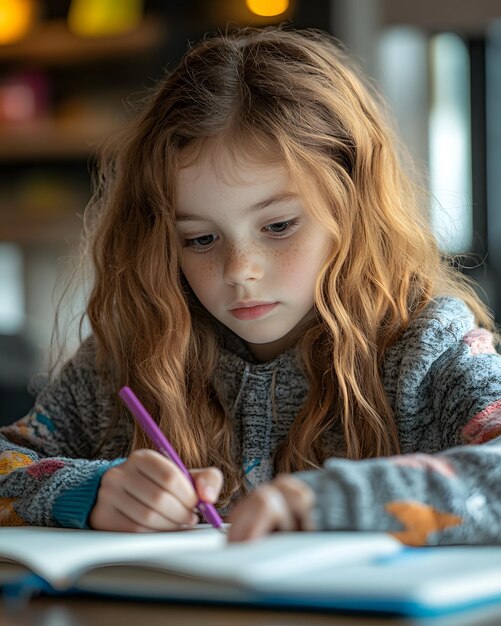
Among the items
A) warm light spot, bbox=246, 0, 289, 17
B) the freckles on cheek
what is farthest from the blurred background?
the freckles on cheek

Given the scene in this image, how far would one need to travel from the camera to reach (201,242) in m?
1.13

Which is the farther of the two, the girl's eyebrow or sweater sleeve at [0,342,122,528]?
the girl's eyebrow

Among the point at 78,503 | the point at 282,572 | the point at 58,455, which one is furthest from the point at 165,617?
the point at 58,455

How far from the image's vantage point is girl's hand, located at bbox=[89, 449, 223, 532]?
2.56 feet

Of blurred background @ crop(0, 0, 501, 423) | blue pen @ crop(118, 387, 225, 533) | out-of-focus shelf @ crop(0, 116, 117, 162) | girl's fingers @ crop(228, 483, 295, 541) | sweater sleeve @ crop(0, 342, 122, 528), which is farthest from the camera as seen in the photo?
out-of-focus shelf @ crop(0, 116, 117, 162)

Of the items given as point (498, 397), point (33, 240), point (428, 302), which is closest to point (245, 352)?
point (428, 302)

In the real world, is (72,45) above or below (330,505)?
above

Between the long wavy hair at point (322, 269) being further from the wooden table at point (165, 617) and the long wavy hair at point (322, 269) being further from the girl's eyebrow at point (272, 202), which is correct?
the wooden table at point (165, 617)

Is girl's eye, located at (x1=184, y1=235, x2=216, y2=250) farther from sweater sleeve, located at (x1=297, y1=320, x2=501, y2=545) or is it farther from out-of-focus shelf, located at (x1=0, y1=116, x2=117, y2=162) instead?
out-of-focus shelf, located at (x1=0, y1=116, x2=117, y2=162)

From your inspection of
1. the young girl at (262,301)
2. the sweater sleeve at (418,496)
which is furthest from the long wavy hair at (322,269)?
the sweater sleeve at (418,496)

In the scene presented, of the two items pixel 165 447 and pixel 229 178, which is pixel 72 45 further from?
pixel 165 447

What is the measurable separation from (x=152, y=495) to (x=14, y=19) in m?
3.54

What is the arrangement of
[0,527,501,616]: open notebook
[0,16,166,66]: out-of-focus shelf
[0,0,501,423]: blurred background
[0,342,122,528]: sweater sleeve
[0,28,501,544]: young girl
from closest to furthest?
[0,527,501,616]: open notebook
[0,342,122,528]: sweater sleeve
[0,28,501,544]: young girl
[0,0,501,423]: blurred background
[0,16,166,66]: out-of-focus shelf

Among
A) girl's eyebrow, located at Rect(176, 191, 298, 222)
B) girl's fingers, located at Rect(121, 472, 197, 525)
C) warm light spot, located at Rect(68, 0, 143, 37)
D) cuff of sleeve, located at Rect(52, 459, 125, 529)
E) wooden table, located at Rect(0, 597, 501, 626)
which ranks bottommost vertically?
cuff of sleeve, located at Rect(52, 459, 125, 529)
